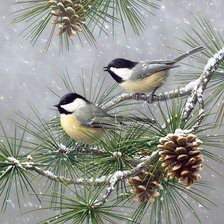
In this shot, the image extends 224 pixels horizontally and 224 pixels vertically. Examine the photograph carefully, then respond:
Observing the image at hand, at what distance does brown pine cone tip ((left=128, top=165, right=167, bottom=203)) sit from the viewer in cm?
91

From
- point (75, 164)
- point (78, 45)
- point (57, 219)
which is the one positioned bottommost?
point (57, 219)

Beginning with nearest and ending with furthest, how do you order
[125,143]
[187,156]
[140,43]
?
[187,156] < [125,143] < [140,43]

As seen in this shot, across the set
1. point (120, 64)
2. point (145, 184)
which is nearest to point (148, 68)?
point (120, 64)

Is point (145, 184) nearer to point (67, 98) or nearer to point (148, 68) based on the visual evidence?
point (67, 98)

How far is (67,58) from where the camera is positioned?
550 cm

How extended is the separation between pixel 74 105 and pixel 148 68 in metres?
0.40

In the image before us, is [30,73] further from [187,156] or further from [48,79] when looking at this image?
[187,156]

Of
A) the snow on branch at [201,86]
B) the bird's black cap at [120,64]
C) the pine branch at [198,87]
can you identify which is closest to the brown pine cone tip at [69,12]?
the bird's black cap at [120,64]

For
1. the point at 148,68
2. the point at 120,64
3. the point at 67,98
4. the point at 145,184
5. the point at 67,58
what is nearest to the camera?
the point at 145,184

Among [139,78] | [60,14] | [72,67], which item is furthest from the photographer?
[72,67]

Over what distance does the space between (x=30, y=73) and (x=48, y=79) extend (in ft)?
0.88

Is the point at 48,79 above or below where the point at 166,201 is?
above

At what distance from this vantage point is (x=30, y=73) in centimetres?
541

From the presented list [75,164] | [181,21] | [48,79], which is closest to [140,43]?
[181,21]
